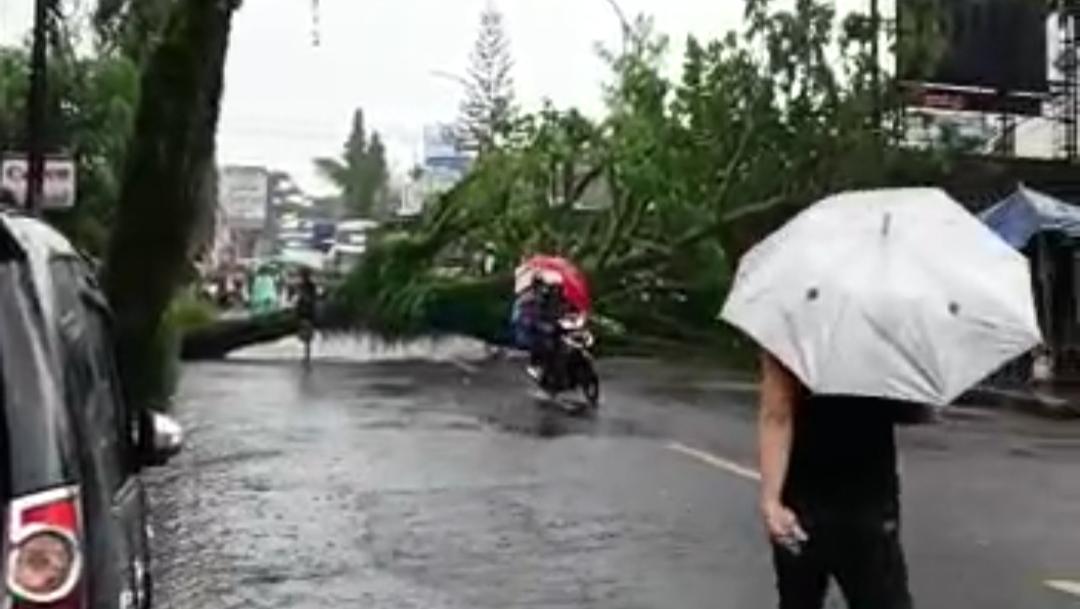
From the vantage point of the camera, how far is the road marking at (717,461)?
16016mm

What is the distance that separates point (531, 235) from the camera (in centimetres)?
3909

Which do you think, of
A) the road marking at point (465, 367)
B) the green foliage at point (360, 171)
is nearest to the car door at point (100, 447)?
the road marking at point (465, 367)

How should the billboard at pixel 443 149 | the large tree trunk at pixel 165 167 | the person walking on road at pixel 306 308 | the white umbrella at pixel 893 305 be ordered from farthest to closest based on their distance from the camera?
the billboard at pixel 443 149 → the person walking on road at pixel 306 308 → the large tree trunk at pixel 165 167 → the white umbrella at pixel 893 305

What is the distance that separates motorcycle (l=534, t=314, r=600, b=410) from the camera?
80.1 ft

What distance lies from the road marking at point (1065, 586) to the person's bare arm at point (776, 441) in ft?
16.1

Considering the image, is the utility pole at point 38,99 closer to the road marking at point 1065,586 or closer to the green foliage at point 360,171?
the road marking at point 1065,586

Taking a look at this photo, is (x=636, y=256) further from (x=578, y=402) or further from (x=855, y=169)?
(x=578, y=402)

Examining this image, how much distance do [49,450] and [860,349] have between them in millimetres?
2370

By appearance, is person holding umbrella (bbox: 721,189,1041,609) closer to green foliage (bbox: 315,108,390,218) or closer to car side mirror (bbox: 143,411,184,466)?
car side mirror (bbox: 143,411,184,466)

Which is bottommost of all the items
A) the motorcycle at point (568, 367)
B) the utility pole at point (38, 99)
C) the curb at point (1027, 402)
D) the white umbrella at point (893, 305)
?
the curb at point (1027, 402)

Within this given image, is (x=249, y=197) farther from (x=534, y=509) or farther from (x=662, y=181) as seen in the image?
(x=534, y=509)

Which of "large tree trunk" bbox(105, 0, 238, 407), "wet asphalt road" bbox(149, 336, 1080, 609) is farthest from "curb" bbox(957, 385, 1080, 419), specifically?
"large tree trunk" bbox(105, 0, 238, 407)

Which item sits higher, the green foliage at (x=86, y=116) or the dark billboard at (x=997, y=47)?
the dark billboard at (x=997, y=47)

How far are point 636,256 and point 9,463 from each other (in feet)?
113
